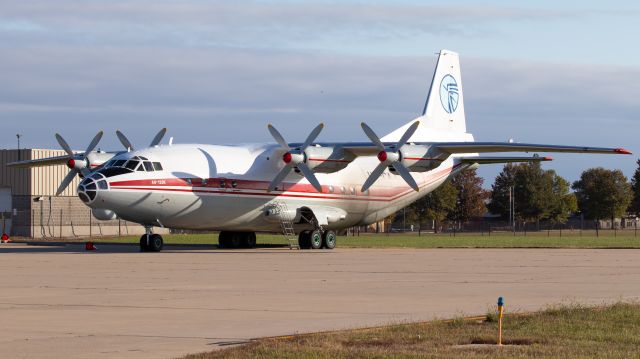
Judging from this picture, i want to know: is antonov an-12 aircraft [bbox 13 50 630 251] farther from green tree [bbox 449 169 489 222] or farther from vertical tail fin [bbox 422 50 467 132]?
green tree [bbox 449 169 489 222]

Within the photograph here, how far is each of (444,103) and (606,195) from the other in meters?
108

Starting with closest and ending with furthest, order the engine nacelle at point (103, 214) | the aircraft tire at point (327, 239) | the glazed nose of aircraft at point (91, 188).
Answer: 1. the glazed nose of aircraft at point (91, 188)
2. the engine nacelle at point (103, 214)
3. the aircraft tire at point (327, 239)

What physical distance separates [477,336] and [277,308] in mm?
5337

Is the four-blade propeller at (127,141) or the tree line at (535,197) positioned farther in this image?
the tree line at (535,197)

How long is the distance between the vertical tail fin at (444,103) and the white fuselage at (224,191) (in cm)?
577

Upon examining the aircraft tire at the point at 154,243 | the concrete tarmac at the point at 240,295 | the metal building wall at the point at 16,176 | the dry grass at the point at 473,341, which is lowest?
the dry grass at the point at 473,341

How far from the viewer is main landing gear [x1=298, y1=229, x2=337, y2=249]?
49.6 meters

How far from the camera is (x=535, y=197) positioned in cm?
15512

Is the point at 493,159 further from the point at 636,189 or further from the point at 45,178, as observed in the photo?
the point at 636,189

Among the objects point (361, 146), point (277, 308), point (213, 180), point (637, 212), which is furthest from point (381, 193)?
point (637, 212)

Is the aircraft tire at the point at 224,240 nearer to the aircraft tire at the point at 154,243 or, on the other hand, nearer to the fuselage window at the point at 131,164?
the aircraft tire at the point at 154,243

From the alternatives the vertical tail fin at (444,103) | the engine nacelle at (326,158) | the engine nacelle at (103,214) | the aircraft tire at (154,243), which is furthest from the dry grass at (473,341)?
the vertical tail fin at (444,103)

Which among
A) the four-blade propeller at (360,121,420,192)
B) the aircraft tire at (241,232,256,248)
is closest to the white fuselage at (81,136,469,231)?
the aircraft tire at (241,232,256,248)

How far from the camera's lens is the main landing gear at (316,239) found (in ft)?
163
